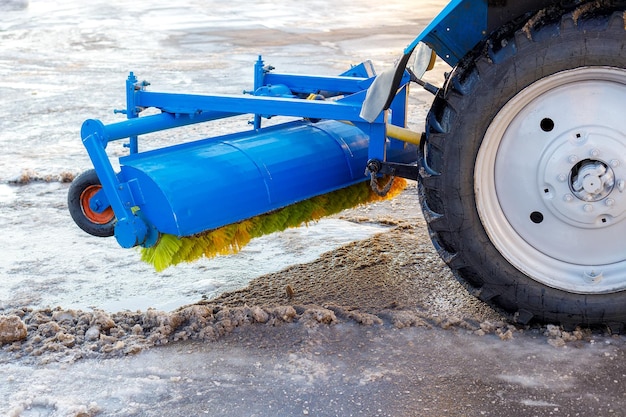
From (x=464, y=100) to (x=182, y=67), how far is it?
23.1 feet

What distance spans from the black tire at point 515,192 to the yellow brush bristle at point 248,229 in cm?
69

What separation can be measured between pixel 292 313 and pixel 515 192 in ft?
2.81

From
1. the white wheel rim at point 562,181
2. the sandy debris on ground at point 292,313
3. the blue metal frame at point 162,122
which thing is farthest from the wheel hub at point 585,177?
the blue metal frame at point 162,122

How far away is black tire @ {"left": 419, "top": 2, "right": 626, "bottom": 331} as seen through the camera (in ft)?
9.20

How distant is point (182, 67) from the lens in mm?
9555

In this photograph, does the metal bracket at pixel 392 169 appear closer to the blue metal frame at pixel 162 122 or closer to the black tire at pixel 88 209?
the blue metal frame at pixel 162 122

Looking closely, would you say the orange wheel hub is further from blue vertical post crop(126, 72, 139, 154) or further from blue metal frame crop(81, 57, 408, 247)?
blue vertical post crop(126, 72, 139, 154)

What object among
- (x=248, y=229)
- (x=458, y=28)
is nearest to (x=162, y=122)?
(x=248, y=229)

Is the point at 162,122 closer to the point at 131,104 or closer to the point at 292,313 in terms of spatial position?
the point at 131,104

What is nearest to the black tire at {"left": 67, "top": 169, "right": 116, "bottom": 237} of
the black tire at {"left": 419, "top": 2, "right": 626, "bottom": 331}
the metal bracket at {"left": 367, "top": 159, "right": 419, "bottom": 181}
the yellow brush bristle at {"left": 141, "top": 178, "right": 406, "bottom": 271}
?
the yellow brush bristle at {"left": 141, "top": 178, "right": 406, "bottom": 271}

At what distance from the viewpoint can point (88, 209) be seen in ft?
11.2

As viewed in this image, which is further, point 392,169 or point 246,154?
point 246,154

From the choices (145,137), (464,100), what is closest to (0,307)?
(464,100)

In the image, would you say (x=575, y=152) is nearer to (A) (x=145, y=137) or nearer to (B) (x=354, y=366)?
(B) (x=354, y=366)
